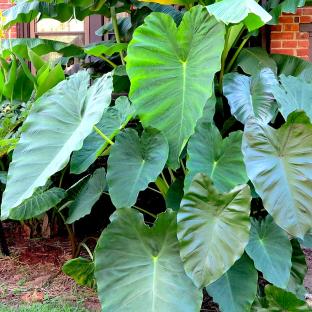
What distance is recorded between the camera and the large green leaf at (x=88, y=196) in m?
2.68

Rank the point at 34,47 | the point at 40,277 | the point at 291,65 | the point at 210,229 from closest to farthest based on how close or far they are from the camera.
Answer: the point at 210,229, the point at 40,277, the point at 291,65, the point at 34,47

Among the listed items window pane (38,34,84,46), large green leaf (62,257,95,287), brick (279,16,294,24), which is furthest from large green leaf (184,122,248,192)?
window pane (38,34,84,46)

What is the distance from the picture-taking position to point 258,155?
2.03 metres

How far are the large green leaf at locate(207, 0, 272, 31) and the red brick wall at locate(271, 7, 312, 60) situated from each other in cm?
236

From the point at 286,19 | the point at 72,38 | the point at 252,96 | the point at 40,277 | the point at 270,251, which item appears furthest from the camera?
the point at 72,38

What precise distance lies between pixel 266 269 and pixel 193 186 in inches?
20.0

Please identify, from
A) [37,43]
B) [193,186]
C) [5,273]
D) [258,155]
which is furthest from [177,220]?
[37,43]

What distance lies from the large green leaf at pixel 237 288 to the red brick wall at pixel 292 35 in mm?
2944

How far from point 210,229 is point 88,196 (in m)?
1.04

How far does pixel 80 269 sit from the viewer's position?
2.43 meters

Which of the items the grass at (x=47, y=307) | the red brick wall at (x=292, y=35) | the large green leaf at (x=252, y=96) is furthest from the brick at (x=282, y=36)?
the grass at (x=47, y=307)

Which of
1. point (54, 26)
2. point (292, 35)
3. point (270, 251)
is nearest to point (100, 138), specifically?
point (270, 251)

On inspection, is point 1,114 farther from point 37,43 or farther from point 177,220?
point 177,220

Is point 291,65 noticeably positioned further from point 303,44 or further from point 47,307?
point 47,307
